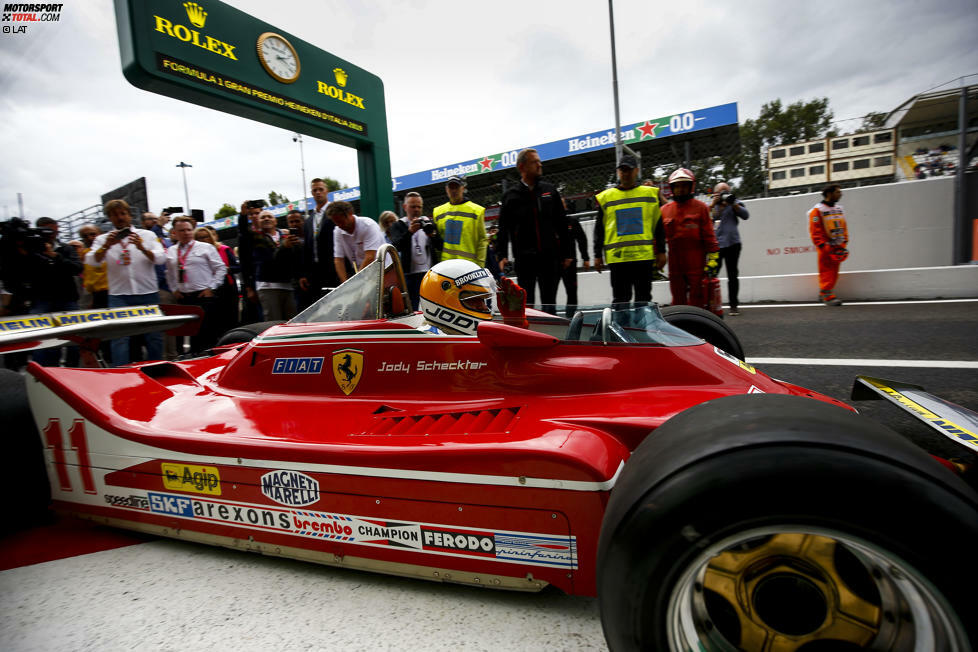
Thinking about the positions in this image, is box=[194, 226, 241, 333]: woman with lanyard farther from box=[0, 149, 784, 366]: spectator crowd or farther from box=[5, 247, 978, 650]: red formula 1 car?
box=[5, 247, 978, 650]: red formula 1 car

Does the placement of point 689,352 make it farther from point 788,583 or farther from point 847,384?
point 847,384

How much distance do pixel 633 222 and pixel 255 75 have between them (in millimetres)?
5751

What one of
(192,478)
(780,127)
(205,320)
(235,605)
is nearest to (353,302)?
(192,478)

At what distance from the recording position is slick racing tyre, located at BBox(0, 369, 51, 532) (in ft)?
7.88

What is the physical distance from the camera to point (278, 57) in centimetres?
757

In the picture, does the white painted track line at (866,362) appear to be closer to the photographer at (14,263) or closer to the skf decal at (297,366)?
the skf decal at (297,366)

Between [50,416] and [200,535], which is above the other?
[50,416]

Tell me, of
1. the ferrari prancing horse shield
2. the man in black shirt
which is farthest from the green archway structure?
the ferrari prancing horse shield

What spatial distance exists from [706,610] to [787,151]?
5625 centimetres

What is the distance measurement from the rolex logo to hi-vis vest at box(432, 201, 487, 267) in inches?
159

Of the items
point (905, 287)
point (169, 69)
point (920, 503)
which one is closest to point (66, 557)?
point (920, 503)

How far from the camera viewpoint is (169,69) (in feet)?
19.7

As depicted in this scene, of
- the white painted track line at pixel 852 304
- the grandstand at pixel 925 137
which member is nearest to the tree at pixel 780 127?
the grandstand at pixel 925 137

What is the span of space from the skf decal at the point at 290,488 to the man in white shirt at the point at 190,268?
432cm
